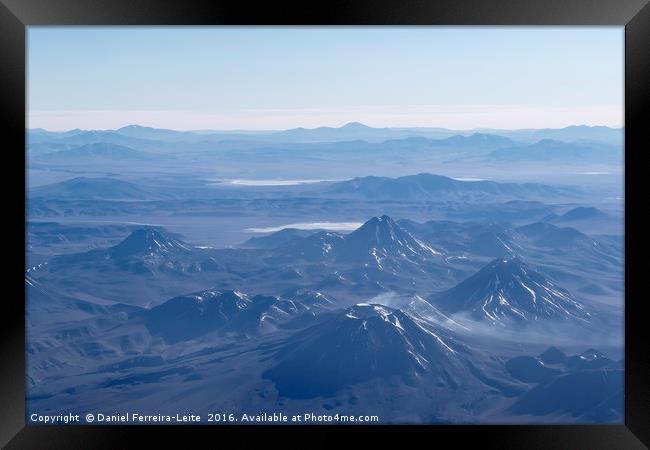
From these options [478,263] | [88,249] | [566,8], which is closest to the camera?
[566,8]

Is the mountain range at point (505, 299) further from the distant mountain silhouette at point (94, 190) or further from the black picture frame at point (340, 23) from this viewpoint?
the black picture frame at point (340, 23)

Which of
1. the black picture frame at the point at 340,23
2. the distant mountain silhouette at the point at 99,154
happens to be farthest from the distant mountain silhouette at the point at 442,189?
the black picture frame at the point at 340,23

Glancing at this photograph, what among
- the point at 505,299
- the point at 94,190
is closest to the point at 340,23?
the point at 94,190

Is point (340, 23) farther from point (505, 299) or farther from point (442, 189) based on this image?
point (505, 299)

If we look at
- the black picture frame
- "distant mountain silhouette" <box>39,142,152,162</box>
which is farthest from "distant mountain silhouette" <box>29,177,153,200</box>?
the black picture frame

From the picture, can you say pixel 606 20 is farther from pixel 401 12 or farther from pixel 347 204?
pixel 347 204

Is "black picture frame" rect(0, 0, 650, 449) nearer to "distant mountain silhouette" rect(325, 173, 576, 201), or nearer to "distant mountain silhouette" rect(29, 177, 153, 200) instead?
"distant mountain silhouette" rect(325, 173, 576, 201)

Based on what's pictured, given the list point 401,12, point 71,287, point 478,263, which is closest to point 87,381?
point 71,287

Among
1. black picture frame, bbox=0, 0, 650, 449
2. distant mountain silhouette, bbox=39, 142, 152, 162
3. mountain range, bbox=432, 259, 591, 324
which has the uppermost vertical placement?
distant mountain silhouette, bbox=39, 142, 152, 162
